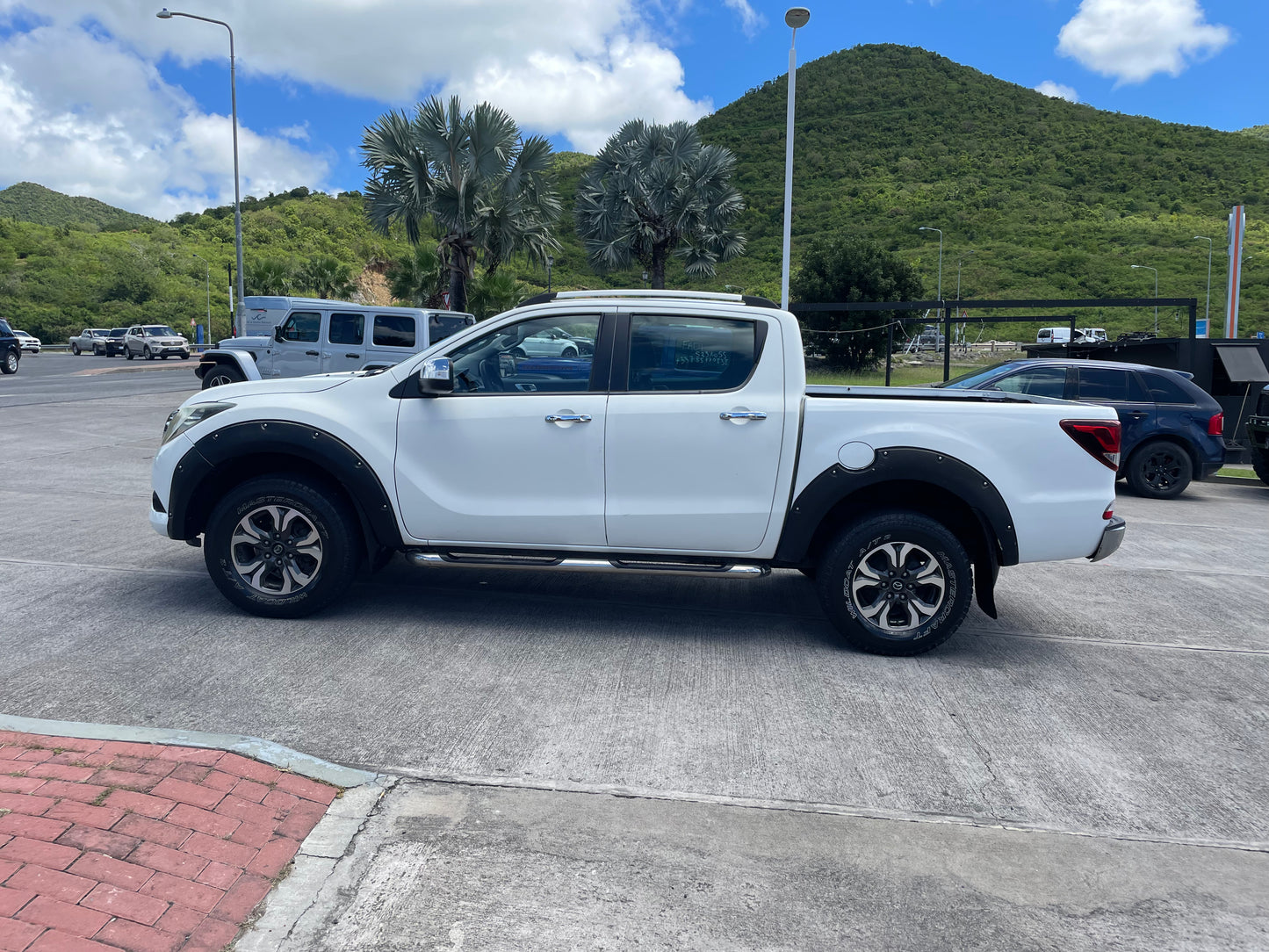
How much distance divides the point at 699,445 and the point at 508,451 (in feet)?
3.44

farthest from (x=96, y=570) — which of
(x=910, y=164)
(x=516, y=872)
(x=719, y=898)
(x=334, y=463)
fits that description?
(x=910, y=164)

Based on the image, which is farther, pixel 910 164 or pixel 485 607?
pixel 910 164

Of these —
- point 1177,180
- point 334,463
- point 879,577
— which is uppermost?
point 1177,180

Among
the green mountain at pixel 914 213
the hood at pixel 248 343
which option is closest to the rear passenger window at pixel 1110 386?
the hood at pixel 248 343

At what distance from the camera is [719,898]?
9.88ft

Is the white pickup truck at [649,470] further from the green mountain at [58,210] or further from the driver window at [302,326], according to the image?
the green mountain at [58,210]

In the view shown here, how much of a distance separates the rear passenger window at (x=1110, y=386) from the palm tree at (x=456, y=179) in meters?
18.3

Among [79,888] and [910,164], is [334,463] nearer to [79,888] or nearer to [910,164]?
[79,888]

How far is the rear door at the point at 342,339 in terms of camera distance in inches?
722

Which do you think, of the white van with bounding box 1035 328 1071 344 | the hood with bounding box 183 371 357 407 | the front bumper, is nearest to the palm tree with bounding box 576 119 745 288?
the white van with bounding box 1035 328 1071 344

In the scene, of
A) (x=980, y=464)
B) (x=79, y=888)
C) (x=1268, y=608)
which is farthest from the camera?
(x=1268, y=608)

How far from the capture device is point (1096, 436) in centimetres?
516

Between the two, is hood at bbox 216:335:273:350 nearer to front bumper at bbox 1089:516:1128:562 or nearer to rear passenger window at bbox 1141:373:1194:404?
rear passenger window at bbox 1141:373:1194:404

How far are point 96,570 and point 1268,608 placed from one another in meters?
7.92
